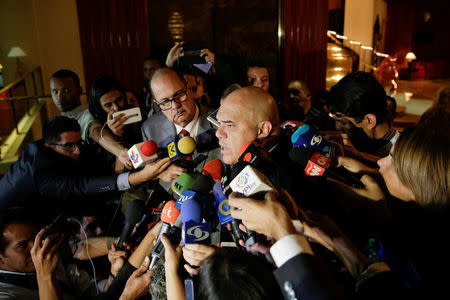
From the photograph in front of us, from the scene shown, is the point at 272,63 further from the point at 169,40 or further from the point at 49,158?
the point at 49,158

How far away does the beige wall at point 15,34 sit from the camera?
666cm

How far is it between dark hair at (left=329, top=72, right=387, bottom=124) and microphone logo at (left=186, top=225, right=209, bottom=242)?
1.17 metres

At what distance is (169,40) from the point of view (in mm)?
6754

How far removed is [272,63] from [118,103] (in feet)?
17.5

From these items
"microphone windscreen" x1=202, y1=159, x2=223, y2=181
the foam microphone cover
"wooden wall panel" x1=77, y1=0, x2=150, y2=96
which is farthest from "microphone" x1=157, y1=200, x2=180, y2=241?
"wooden wall panel" x1=77, y1=0, x2=150, y2=96

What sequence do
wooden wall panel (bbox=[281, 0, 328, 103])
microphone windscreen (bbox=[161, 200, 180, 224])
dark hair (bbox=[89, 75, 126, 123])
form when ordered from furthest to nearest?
wooden wall panel (bbox=[281, 0, 328, 103])
dark hair (bbox=[89, 75, 126, 123])
microphone windscreen (bbox=[161, 200, 180, 224])

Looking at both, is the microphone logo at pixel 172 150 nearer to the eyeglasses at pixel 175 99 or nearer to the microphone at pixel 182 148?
the microphone at pixel 182 148

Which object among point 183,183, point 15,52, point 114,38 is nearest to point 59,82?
point 183,183

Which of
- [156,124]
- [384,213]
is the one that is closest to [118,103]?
[156,124]

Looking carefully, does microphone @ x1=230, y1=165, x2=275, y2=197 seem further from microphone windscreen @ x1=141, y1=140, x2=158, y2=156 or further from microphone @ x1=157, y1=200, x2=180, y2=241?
microphone windscreen @ x1=141, y1=140, x2=158, y2=156

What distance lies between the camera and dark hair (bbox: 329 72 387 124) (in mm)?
1764

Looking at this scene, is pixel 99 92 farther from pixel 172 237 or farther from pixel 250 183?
pixel 250 183

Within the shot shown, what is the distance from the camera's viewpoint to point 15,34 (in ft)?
24.2

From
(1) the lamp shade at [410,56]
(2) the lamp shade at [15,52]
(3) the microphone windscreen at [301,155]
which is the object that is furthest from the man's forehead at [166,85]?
(1) the lamp shade at [410,56]
